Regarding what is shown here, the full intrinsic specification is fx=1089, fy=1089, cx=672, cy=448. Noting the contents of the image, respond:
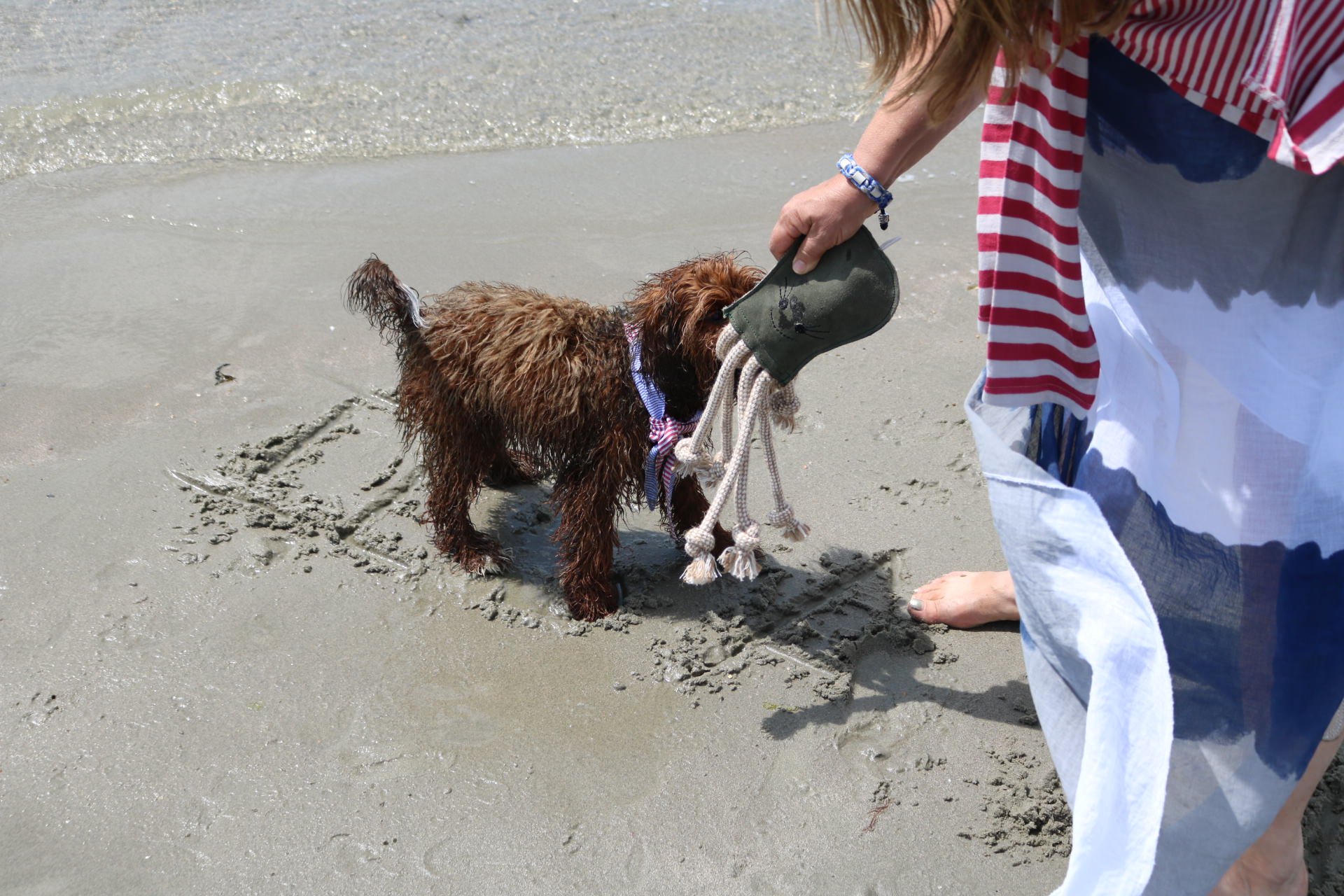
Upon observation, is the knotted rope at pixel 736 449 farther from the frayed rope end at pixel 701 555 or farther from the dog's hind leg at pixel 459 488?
the dog's hind leg at pixel 459 488

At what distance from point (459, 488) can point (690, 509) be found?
2.24 ft

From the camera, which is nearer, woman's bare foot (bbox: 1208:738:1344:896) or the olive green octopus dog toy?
woman's bare foot (bbox: 1208:738:1344:896)

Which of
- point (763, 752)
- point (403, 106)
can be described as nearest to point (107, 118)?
point (403, 106)

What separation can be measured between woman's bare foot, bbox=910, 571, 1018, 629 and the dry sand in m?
0.05

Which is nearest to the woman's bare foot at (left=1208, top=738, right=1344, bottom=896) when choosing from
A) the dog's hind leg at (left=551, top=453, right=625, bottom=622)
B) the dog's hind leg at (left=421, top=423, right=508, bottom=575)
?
the dog's hind leg at (left=551, top=453, right=625, bottom=622)

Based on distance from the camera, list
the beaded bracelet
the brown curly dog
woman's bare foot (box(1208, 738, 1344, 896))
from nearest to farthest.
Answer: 1. woman's bare foot (box(1208, 738, 1344, 896))
2. the beaded bracelet
3. the brown curly dog

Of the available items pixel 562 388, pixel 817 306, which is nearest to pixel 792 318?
pixel 817 306

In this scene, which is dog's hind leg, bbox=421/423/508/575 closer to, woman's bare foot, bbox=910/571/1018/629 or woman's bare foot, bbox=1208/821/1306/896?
woman's bare foot, bbox=910/571/1018/629

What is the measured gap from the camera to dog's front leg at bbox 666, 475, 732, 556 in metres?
3.19

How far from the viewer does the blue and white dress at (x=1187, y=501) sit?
4.85ft

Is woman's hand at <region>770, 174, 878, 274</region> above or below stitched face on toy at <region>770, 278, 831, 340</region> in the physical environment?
above

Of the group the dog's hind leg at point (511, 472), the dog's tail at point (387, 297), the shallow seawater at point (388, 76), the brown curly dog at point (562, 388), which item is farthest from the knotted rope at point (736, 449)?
the shallow seawater at point (388, 76)

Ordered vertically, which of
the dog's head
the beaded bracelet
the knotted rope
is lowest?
the knotted rope

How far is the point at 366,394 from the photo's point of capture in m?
4.09
